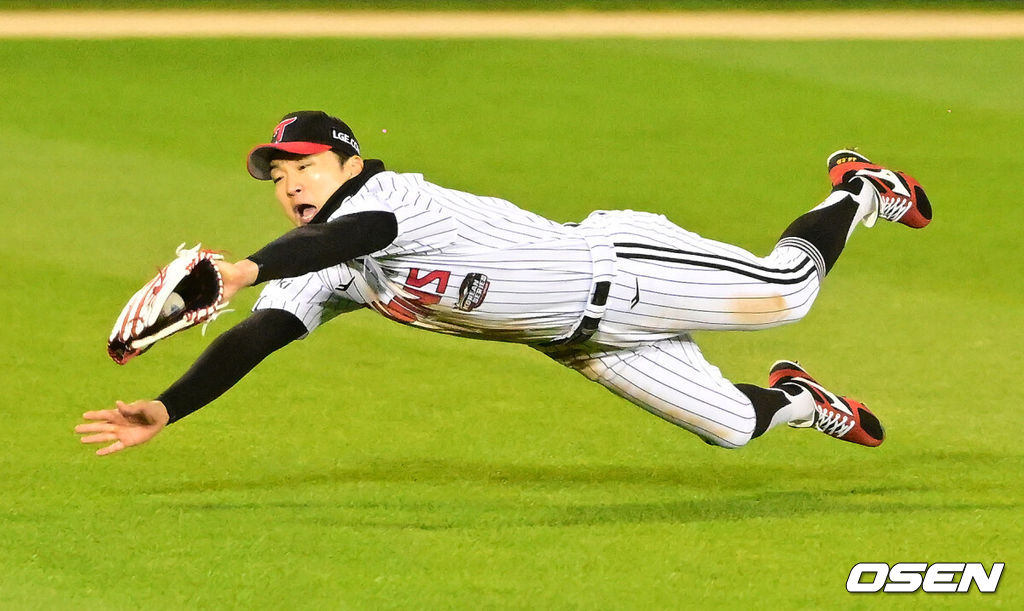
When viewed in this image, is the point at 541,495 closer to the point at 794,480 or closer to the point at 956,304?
the point at 794,480

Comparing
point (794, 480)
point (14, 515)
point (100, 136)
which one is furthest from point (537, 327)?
point (100, 136)

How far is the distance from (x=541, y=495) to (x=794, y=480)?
0.82 meters

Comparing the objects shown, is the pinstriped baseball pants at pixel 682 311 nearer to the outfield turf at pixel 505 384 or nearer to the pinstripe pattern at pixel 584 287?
the pinstripe pattern at pixel 584 287

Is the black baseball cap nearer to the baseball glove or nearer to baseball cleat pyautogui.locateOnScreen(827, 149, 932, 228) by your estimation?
the baseball glove

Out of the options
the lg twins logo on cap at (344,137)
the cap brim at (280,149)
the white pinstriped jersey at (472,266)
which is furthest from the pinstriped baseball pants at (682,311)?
the cap brim at (280,149)

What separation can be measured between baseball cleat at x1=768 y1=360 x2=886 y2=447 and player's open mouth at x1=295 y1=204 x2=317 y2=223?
1777 mm

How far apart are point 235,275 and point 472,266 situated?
815 mm

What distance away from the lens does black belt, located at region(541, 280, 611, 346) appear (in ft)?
15.4

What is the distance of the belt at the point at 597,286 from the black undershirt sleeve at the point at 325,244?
0.66 m

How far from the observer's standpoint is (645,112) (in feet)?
41.0

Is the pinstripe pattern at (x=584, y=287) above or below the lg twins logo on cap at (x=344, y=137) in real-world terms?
below

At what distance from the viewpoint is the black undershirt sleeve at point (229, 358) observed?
4785 millimetres

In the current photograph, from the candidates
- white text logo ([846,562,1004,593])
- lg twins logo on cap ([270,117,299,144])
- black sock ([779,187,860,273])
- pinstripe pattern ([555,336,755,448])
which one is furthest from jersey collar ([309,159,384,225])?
white text logo ([846,562,1004,593])

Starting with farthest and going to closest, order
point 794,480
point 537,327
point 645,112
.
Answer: point 645,112, point 794,480, point 537,327
